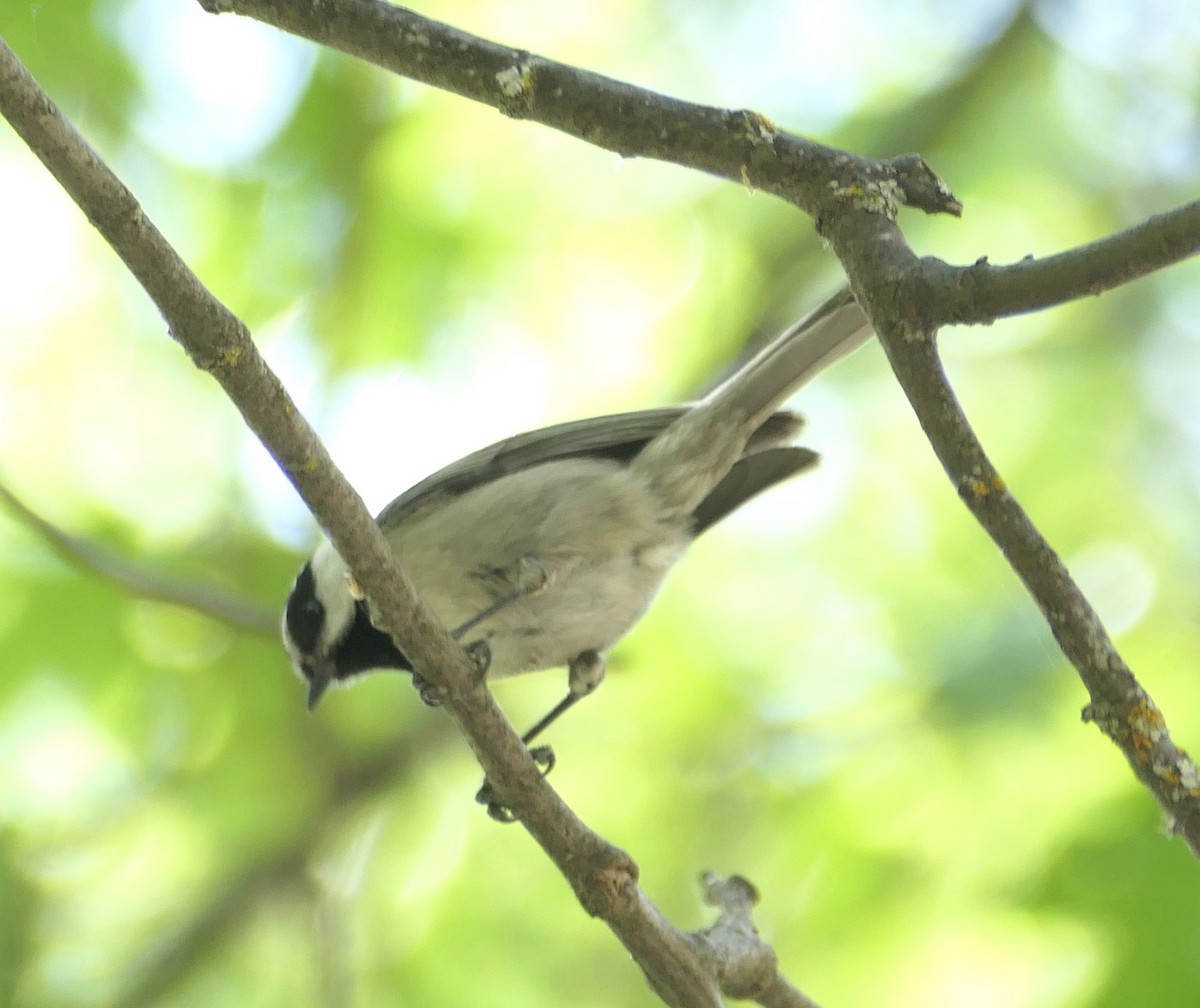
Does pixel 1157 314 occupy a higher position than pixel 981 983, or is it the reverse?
pixel 1157 314

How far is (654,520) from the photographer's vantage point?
4.23 m

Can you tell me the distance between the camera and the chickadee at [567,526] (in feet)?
13.3

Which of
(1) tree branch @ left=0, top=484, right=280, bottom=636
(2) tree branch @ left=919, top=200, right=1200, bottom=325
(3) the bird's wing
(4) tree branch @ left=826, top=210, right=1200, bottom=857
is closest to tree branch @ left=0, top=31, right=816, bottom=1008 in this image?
(4) tree branch @ left=826, top=210, right=1200, bottom=857

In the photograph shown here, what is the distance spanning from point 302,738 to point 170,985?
0.99 m

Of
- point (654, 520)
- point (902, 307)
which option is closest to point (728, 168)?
A: point (902, 307)

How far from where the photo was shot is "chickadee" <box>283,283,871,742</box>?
13.3ft

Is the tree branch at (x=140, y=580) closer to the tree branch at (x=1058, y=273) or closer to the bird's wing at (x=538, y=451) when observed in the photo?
the bird's wing at (x=538, y=451)

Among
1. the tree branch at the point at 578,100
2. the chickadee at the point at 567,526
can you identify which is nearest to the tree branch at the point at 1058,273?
the tree branch at the point at 578,100

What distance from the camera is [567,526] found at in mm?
4086

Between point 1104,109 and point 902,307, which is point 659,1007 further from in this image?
point 1104,109

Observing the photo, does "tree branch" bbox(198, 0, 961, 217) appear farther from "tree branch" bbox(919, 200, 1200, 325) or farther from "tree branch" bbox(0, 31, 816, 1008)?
"tree branch" bbox(0, 31, 816, 1008)

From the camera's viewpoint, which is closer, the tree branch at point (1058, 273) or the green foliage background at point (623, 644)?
the tree branch at point (1058, 273)

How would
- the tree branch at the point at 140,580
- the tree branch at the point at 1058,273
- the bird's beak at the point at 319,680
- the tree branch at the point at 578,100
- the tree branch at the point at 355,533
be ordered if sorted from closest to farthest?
the tree branch at the point at 1058,273 < the tree branch at the point at 355,533 < the tree branch at the point at 578,100 < the tree branch at the point at 140,580 < the bird's beak at the point at 319,680

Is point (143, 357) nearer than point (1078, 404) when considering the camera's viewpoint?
Yes
